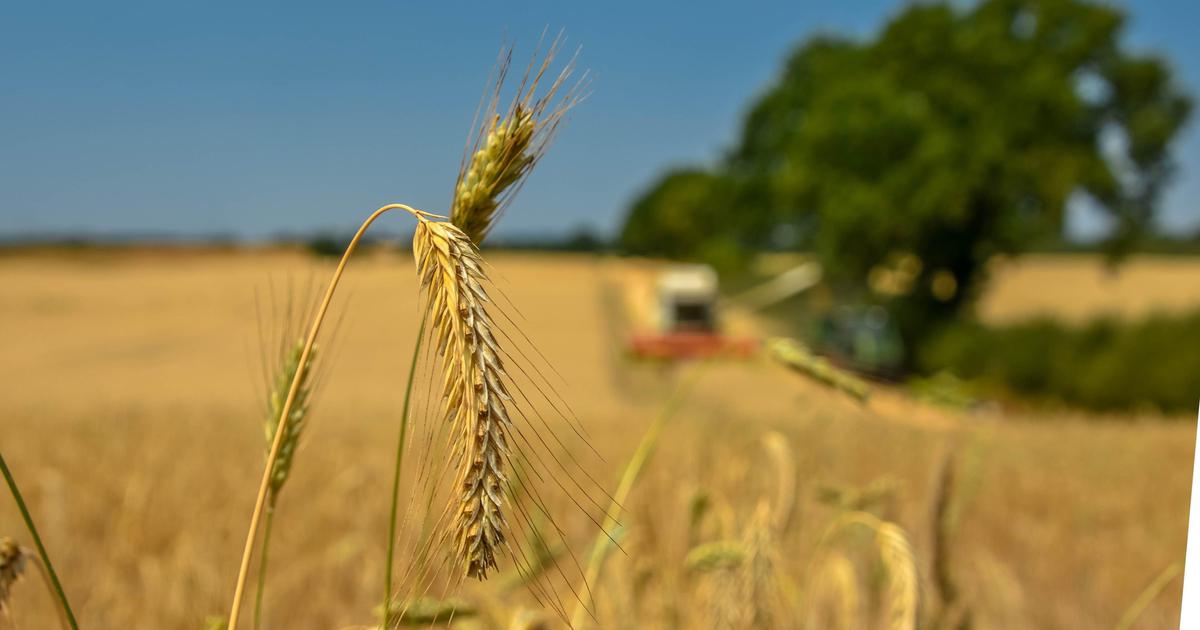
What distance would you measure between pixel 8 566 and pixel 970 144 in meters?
32.5

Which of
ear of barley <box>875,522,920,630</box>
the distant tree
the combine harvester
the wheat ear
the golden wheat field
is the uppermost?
the distant tree

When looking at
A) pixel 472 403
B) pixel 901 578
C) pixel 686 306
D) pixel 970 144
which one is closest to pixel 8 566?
pixel 472 403

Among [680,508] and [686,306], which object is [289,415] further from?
[686,306]

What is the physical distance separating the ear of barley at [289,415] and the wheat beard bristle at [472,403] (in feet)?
1.14

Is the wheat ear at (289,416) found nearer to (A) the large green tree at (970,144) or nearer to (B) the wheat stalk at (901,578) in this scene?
(B) the wheat stalk at (901,578)

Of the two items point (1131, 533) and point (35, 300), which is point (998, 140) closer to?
point (1131, 533)

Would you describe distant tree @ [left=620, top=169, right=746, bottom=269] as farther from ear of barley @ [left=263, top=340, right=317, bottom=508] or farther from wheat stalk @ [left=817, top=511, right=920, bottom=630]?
ear of barley @ [left=263, top=340, right=317, bottom=508]

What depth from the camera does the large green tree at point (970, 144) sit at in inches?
1192

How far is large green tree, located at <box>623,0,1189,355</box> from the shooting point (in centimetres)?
3028

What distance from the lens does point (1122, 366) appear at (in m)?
23.0

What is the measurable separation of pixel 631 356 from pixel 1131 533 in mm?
26771

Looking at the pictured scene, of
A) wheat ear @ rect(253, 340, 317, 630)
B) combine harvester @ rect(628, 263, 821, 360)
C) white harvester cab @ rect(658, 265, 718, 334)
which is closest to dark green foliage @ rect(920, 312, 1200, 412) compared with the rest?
combine harvester @ rect(628, 263, 821, 360)

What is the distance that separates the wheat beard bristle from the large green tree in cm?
3068

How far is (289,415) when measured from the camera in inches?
38.9
